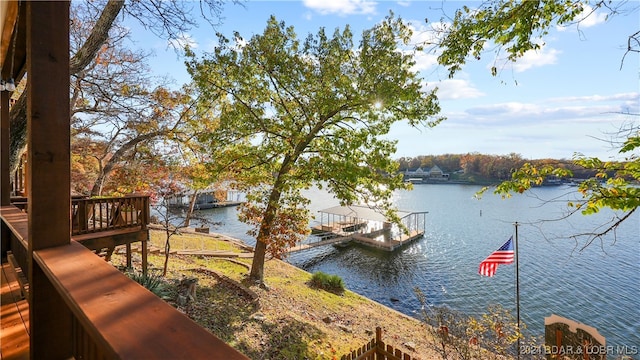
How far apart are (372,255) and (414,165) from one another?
43.3 m

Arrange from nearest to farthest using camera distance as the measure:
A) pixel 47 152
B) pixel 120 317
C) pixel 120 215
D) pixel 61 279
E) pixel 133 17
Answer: pixel 120 317 → pixel 61 279 → pixel 47 152 → pixel 133 17 → pixel 120 215

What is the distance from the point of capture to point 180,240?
51.6ft

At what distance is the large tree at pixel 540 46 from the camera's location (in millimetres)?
3451

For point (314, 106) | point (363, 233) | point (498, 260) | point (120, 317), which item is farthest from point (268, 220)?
point (363, 233)

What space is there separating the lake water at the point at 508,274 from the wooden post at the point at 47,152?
512cm

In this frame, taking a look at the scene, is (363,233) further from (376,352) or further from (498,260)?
(376,352)

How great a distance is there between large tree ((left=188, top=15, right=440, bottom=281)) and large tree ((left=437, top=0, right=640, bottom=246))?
4.01 metres

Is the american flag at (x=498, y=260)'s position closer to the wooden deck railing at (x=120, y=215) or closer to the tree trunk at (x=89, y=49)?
the wooden deck railing at (x=120, y=215)

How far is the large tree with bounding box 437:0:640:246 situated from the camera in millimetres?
3451

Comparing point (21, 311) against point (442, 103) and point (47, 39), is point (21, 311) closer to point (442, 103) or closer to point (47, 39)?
point (47, 39)

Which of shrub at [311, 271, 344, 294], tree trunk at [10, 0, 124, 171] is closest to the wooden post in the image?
tree trunk at [10, 0, 124, 171]

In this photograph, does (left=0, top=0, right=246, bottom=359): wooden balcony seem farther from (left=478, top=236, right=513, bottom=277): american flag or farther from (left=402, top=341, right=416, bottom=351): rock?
(left=478, top=236, right=513, bottom=277): american flag

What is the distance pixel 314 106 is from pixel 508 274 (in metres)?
14.8

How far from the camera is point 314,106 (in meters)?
9.05
